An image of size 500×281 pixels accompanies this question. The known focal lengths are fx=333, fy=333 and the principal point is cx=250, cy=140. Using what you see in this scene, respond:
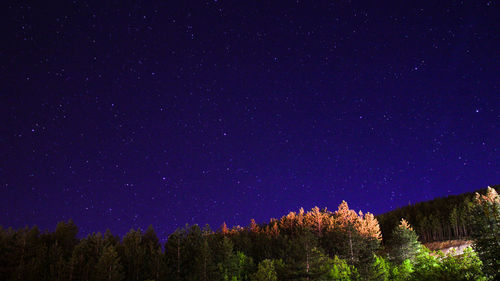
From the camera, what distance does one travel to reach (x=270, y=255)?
69250 mm

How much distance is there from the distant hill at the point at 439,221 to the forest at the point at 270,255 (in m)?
4.16

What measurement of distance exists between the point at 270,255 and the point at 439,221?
62984 millimetres

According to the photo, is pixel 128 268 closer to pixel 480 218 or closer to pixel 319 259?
pixel 319 259

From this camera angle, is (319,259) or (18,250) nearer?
(319,259)

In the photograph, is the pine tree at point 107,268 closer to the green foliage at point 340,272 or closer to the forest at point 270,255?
the forest at point 270,255

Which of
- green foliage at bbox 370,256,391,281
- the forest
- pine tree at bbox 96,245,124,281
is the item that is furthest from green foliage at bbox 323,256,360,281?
pine tree at bbox 96,245,124,281

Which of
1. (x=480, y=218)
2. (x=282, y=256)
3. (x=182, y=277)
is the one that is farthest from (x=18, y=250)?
(x=480, y=218)

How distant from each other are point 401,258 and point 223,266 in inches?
1141

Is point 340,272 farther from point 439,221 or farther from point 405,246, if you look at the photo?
point 439,221

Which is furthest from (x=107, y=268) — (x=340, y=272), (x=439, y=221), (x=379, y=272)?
(x=439, y=221)

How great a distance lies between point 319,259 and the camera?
4053 cm

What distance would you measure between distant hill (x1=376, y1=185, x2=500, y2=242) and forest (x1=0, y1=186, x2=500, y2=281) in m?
4.16

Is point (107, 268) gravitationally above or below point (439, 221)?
below

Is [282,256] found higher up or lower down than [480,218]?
lower down
